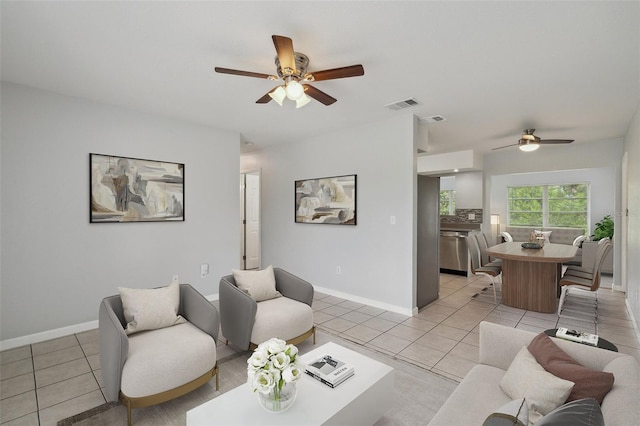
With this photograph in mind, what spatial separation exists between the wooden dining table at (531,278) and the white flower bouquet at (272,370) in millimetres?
3796

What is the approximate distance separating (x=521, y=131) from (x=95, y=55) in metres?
5.46

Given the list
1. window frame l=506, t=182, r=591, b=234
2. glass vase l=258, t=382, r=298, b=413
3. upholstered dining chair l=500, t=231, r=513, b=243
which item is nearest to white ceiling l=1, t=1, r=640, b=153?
glass vase l=258, t=382, r=298, b=413

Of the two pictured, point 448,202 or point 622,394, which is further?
point 448,202

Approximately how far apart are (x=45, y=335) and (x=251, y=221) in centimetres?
428

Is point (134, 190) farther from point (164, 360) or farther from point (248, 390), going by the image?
point (248, 390)

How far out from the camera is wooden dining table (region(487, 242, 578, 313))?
4.05 meters

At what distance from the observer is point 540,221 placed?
8.55 metres

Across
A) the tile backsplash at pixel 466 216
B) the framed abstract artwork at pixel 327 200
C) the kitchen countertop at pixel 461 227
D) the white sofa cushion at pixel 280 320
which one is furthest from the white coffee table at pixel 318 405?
A: the tile backsplash at pixel 466 216

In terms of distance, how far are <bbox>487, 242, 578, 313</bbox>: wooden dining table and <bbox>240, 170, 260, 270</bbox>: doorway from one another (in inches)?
191

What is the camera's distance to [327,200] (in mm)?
4910

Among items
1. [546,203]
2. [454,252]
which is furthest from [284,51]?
[546,203]

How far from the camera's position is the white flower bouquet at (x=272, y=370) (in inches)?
57.1

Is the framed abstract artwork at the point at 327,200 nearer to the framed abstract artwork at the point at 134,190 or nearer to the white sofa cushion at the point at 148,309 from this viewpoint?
the framed abstract artwork at the point at 134,190

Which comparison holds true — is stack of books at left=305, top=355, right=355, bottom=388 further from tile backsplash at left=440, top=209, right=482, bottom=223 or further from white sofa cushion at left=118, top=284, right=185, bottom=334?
tile backsplash at left=440, top=209, right=482, bottom=223
